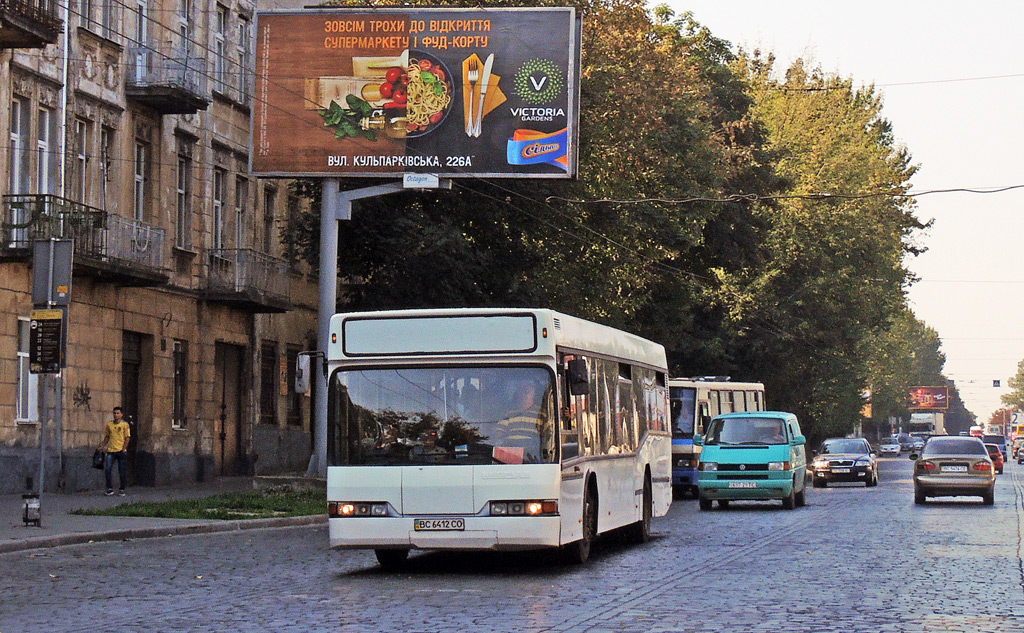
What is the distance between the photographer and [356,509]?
1598 cm

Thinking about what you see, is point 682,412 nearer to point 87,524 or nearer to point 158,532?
point 158,532

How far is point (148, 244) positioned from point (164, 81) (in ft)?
11.6

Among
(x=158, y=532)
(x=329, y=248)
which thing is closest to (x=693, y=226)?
(x=329, y=248)

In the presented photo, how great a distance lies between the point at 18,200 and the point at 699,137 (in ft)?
74.4

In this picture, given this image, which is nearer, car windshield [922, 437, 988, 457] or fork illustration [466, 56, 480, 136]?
fork illustration [466, 56, 480, 136]

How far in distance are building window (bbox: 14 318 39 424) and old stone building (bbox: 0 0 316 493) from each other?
0.04 metres

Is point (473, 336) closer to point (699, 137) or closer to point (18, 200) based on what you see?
point (18, 200)

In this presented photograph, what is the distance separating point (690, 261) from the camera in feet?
181

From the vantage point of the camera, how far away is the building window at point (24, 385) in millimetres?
28984

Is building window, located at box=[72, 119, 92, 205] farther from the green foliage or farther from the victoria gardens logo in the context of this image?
the victoria gardens logo

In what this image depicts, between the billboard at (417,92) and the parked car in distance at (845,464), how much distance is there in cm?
1931

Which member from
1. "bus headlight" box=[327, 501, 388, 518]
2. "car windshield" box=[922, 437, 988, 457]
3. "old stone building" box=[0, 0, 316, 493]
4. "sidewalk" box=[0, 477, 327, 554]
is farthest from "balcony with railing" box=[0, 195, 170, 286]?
"car windshield" box=[922, 437, 988, 457]

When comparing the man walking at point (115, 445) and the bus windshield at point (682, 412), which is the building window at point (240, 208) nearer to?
the man walking at point (115, 445)

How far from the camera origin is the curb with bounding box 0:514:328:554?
18.5m
